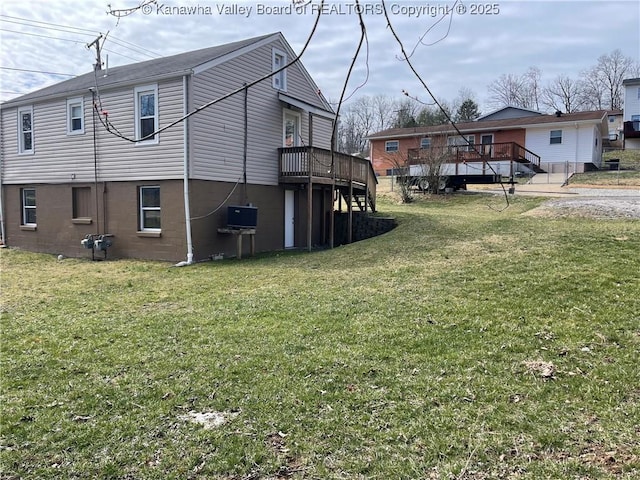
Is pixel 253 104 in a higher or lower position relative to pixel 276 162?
higher

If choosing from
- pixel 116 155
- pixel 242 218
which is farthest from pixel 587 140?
pixel 116 155

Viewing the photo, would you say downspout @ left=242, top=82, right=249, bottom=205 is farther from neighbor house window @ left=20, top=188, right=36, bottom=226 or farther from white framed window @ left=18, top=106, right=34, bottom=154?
neighbor house window @ left=20, top=188, right=36, bottom=226

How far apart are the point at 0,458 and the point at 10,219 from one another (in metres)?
17.4

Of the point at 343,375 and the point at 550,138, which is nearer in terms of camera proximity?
the point at 343,375

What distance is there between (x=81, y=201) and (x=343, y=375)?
45.4ft

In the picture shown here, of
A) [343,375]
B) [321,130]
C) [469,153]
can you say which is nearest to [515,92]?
[469,153]

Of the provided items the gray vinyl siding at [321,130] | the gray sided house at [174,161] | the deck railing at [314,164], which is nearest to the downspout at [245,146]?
the gray sided house at [174,161]

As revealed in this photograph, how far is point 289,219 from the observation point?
17.0m

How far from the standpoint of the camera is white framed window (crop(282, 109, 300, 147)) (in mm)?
16609

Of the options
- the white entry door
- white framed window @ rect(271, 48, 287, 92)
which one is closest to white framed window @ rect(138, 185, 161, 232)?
the white entry door

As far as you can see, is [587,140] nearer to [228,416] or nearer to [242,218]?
[242,218]

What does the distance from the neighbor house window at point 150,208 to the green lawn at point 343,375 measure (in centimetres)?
488

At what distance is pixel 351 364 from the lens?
4.73 metres

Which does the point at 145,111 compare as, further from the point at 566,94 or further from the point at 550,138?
the point at 566,94
